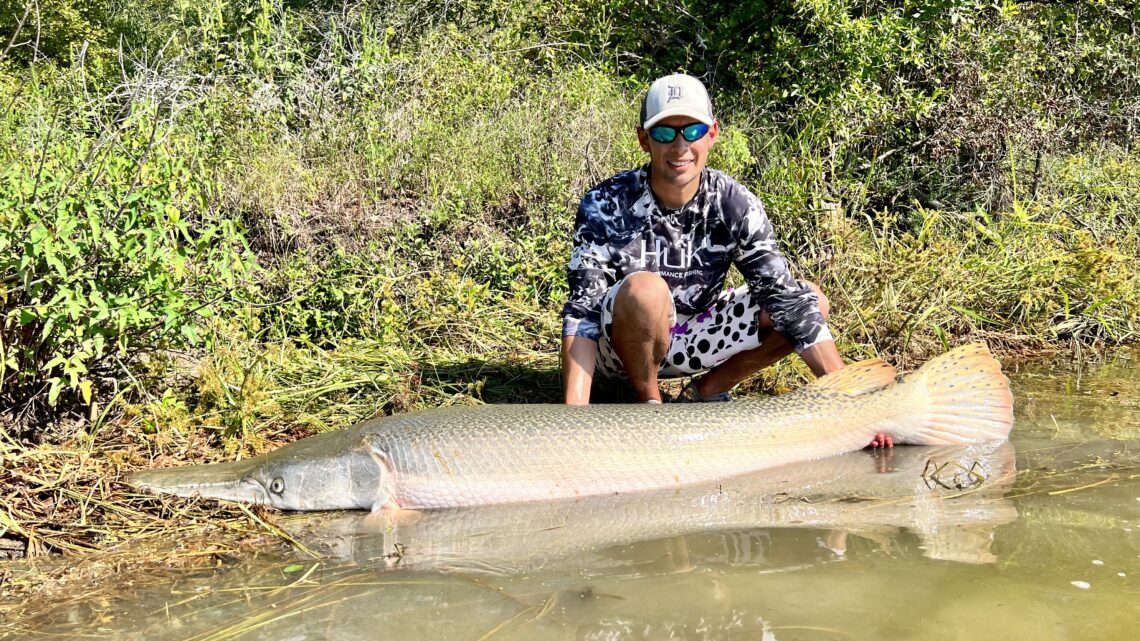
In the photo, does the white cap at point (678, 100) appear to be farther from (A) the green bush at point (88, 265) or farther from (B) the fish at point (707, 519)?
(A) the green bush at point (88, 265)

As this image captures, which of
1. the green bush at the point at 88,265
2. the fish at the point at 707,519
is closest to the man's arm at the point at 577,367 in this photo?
the fish at the point at 707,519

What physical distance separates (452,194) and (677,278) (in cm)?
287

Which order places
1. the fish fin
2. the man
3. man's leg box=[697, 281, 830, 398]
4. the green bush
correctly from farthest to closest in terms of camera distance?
man's leg box=[697, 281, 830, 398], the man, the fish fin, the green bush

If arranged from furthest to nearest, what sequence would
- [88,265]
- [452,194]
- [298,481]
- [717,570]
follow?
[452,194] → [88,265] → [298,481] → [717,570]

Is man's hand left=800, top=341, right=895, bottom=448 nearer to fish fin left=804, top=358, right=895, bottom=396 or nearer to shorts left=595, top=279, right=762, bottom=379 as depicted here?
fish fin left=804, top=358, right=895, bottom=396

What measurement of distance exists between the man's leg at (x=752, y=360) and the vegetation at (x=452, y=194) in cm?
40

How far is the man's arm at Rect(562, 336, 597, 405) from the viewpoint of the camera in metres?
4.05

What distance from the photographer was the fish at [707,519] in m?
2.93

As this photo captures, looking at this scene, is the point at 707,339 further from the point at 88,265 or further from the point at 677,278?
the point at 88,265

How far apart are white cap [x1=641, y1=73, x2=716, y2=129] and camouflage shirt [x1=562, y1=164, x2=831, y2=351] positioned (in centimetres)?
37

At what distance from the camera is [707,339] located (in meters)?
4.54

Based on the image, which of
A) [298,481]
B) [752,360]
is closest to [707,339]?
[752,360]

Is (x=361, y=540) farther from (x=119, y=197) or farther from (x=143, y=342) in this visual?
Result: (x=119, y=197)

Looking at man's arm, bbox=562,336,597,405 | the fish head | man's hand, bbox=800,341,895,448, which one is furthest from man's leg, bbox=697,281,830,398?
the fish head
